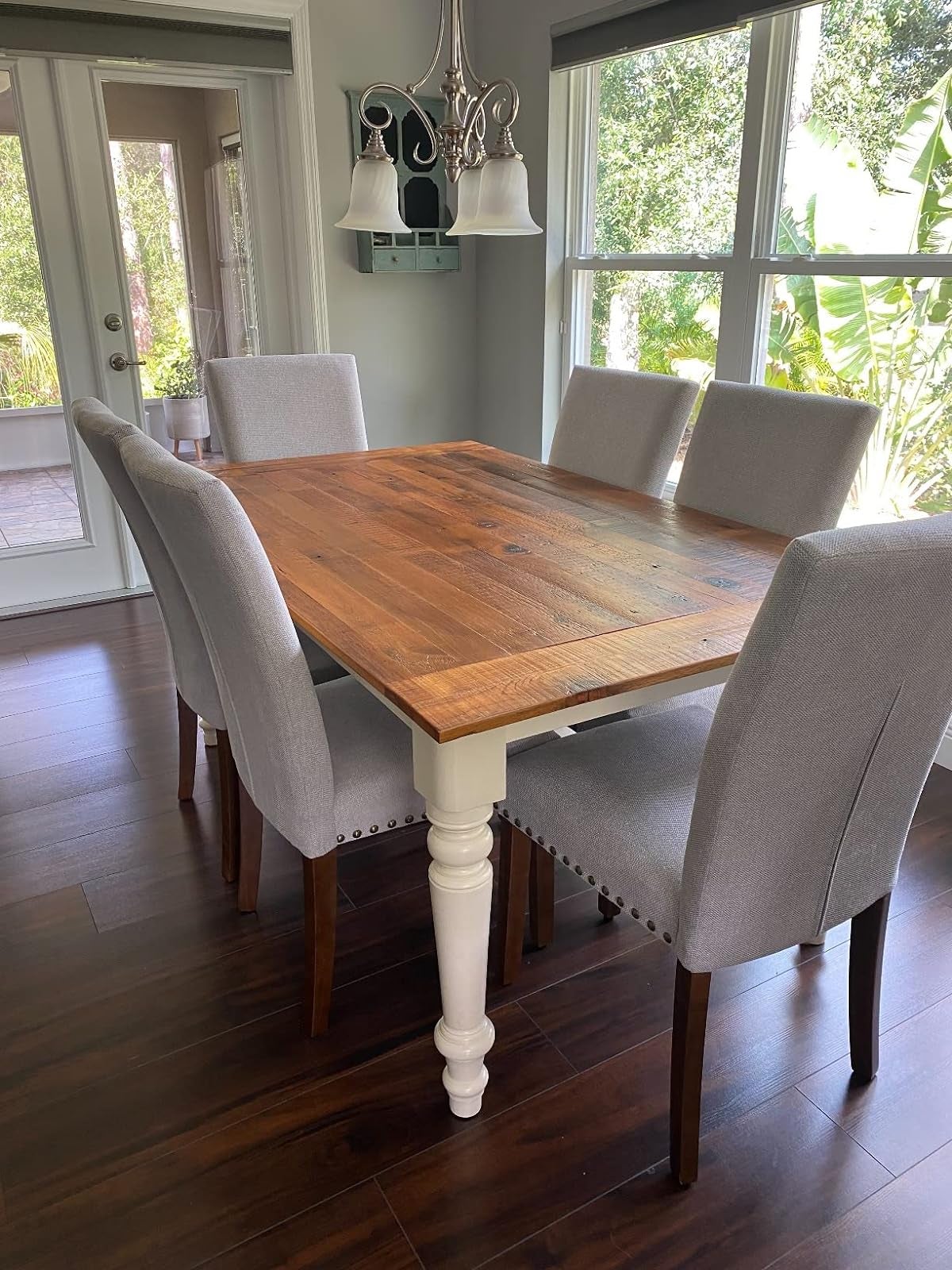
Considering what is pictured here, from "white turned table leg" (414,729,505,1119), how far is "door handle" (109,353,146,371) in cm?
297

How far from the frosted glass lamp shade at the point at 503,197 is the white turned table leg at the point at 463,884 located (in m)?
1.09

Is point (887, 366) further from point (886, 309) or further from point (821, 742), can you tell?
point (821, 742)

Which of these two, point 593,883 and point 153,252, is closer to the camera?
point 593,883

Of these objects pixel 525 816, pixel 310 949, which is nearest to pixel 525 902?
pixel 525 816

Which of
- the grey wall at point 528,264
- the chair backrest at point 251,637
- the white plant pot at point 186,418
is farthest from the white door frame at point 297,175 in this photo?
the chair backrest at point 251,637

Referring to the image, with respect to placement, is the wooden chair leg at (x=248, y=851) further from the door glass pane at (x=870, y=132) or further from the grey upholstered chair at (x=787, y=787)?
the door glass pane at (x=870, y=132)

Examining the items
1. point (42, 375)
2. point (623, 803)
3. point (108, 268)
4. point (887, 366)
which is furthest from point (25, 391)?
point (623, 803)

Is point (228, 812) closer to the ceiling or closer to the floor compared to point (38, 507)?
closer to the floor

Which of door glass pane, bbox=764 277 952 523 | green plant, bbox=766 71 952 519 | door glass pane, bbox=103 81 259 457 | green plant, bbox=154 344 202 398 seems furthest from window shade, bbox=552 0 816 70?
green plant, bbox=154 344 202 398

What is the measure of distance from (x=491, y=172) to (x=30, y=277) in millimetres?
2406

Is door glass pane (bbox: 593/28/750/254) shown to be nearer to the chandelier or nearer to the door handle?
the chandelier

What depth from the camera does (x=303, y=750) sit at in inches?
59.5

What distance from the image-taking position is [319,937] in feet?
5.40

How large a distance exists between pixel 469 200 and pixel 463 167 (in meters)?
0.07
